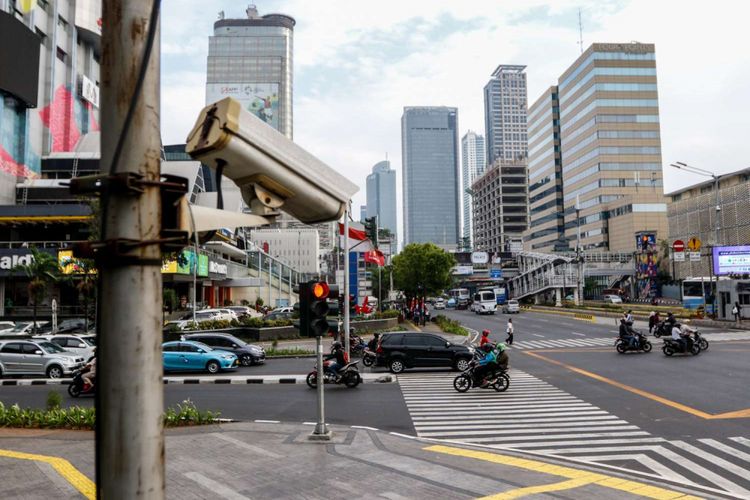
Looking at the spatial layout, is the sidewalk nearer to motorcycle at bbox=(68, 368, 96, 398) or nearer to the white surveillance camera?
the white surveillance camera

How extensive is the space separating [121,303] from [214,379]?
19741mm

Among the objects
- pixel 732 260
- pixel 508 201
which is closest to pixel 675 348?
pixel 732 260

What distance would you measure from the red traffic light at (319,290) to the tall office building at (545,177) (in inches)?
4312

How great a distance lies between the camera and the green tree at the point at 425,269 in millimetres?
50625

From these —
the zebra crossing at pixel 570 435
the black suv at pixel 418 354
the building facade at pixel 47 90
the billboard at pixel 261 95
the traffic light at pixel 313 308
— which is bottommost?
the zebra crossing at pixel 570 435

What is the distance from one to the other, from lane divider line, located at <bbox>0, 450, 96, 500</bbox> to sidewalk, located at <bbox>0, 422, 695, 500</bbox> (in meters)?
0.02

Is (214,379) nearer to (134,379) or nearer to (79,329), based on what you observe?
(134,379)

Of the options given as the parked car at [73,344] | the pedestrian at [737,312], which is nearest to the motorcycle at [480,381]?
the parked car at [73,344]

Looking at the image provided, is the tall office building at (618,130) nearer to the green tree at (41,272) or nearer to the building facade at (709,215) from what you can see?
the building facade at (709,215)

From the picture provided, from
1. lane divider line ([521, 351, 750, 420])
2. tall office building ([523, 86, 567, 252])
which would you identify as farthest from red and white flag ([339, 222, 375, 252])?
tall office building ([523, 86, 567, 252])

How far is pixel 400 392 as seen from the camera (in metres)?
17.7

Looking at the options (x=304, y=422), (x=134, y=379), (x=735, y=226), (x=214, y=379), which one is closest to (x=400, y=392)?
(x=304, y=422)

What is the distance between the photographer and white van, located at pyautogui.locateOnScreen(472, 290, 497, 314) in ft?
216

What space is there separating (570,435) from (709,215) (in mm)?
66348
